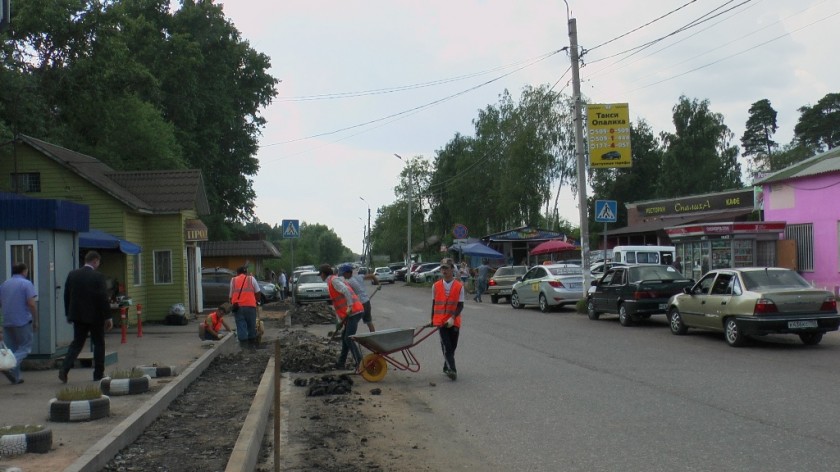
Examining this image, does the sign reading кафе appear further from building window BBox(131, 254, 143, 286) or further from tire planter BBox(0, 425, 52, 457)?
tire planter BBox(0, 425, 52, 457)

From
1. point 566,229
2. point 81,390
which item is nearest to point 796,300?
point 81,390

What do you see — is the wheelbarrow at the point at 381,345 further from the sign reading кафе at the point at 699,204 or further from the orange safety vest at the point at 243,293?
the sign reading кафе at the point at 699,204

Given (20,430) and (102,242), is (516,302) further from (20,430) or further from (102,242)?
(20,430)

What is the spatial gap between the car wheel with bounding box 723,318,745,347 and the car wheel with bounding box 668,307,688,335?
197 centimetres

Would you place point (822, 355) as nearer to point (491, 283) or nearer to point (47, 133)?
point (491, 283)

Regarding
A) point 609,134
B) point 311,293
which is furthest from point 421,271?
point 609,134

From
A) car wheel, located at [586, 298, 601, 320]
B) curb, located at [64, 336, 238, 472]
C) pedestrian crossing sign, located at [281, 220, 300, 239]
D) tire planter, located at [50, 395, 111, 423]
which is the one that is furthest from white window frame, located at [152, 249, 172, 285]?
tire planter, located at [50, 395, 111, 423]

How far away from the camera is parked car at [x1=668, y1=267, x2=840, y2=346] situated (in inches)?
562

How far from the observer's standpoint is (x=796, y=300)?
14.3 meters

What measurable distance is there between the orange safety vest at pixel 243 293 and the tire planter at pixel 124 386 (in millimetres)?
5833

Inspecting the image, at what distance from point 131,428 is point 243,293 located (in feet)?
27.8

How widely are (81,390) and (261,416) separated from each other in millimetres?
2038

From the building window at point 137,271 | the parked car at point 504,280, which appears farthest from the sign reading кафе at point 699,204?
the building window at point 137,271

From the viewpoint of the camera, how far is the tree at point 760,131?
81.3 metres
